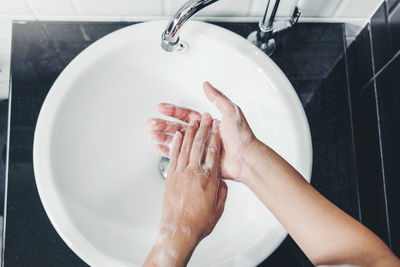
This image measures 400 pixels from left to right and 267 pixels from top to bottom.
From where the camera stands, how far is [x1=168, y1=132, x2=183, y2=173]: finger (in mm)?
624

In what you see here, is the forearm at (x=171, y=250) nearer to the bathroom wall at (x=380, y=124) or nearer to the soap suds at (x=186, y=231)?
the soap suds at (x=186, y=231)

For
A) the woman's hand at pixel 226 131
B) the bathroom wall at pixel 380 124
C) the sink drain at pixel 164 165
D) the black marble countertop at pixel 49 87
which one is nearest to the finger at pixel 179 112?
the woman's hand at pixel 226 131

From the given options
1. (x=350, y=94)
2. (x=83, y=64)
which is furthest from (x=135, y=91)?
(x=350, y=94)

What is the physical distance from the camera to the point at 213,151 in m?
0.62

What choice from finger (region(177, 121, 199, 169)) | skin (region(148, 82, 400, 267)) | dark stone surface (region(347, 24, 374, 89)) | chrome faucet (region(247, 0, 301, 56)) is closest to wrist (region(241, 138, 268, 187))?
skin (region(148, 82, 400, 267))

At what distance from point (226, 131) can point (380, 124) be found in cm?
34

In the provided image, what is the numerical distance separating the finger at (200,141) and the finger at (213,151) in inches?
0.4

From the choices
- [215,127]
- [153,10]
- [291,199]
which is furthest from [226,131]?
[153,10]

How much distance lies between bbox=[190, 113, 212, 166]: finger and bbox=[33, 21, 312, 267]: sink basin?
103 mm

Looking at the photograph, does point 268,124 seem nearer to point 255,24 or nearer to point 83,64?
point 255,24

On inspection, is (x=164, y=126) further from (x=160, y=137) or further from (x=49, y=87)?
(x=49, y=87)

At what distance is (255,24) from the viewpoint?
2.40 ft

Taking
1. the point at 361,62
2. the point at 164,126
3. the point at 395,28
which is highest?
the point at 395,28

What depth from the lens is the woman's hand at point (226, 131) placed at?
593mm
